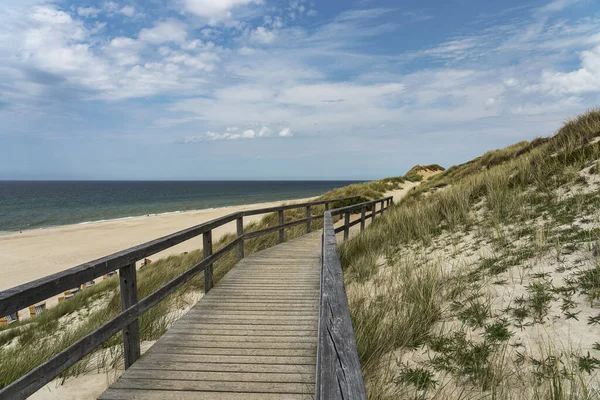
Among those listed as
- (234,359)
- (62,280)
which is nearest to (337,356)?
(62,280)

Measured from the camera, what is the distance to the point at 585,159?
301 inches

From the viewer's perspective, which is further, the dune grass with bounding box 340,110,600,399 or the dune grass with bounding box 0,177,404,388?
the dune grass with bounding box 0,177,404,388

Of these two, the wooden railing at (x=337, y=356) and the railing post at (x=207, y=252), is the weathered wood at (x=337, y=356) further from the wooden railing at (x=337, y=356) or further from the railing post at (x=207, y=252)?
the railing post at (x=207, y=252)

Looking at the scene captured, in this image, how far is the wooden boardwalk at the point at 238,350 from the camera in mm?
3043

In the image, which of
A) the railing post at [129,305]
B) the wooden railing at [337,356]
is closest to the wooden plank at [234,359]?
the railing post at [129,305]

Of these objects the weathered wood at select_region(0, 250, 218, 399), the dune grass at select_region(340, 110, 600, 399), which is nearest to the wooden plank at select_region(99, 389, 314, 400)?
the weathered wood at select_region(0, 250, 218, 399)

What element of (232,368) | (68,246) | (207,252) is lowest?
(68,246)

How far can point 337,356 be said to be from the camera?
143 cm

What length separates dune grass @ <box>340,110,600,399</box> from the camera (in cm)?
288

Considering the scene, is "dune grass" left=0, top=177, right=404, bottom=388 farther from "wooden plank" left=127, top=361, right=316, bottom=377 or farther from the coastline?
the coastline

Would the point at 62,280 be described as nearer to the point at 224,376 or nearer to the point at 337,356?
the point at 224,376

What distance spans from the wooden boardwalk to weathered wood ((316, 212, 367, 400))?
1.39 m

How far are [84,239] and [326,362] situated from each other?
3104 cm

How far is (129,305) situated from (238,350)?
1.18 metres
